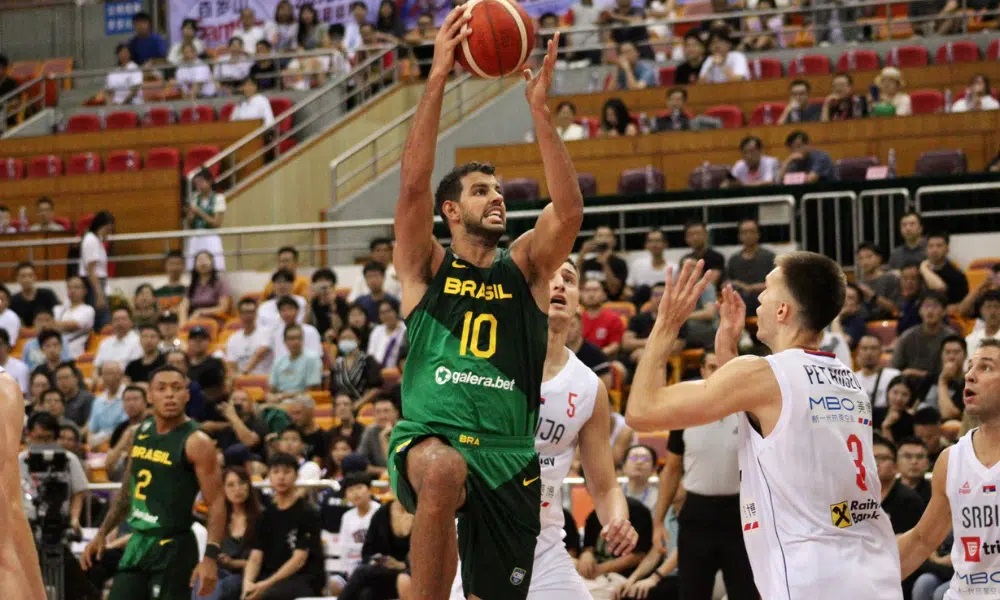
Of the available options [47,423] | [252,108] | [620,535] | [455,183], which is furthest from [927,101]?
[455,183]

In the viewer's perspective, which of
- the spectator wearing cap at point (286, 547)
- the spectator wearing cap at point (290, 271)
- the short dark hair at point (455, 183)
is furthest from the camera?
the spectator wearing cap at point (290, 271)

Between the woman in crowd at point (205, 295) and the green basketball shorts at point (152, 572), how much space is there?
947cm

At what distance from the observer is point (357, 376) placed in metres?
15.0

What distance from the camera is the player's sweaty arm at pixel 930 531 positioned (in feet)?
20.9

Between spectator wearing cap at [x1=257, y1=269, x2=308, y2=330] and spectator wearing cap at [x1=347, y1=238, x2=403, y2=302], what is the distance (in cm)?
63

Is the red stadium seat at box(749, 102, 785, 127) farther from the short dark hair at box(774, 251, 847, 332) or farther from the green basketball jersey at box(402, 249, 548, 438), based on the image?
the short dark hair at box(774, 251, 847, 332)

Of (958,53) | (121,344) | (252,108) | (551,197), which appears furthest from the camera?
(252,108)

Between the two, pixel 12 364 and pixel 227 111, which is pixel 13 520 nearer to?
pixel 12 364

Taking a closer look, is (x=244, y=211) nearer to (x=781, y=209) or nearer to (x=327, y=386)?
(x=327, y=386)

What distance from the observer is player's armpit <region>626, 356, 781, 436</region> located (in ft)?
17.6

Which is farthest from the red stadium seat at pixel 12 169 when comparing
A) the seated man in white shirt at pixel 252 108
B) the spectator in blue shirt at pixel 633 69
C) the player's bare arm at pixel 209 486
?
the player's bare arm at pixel 209 486

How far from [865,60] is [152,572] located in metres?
13.9

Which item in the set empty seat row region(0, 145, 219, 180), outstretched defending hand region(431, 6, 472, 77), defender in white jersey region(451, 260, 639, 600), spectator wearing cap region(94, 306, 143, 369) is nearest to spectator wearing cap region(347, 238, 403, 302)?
spectator wearing cap region(94, 306, 143, 369)

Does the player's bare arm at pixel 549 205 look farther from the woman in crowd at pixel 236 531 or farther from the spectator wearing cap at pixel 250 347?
the spectator wearing cap at pixel 250 347
